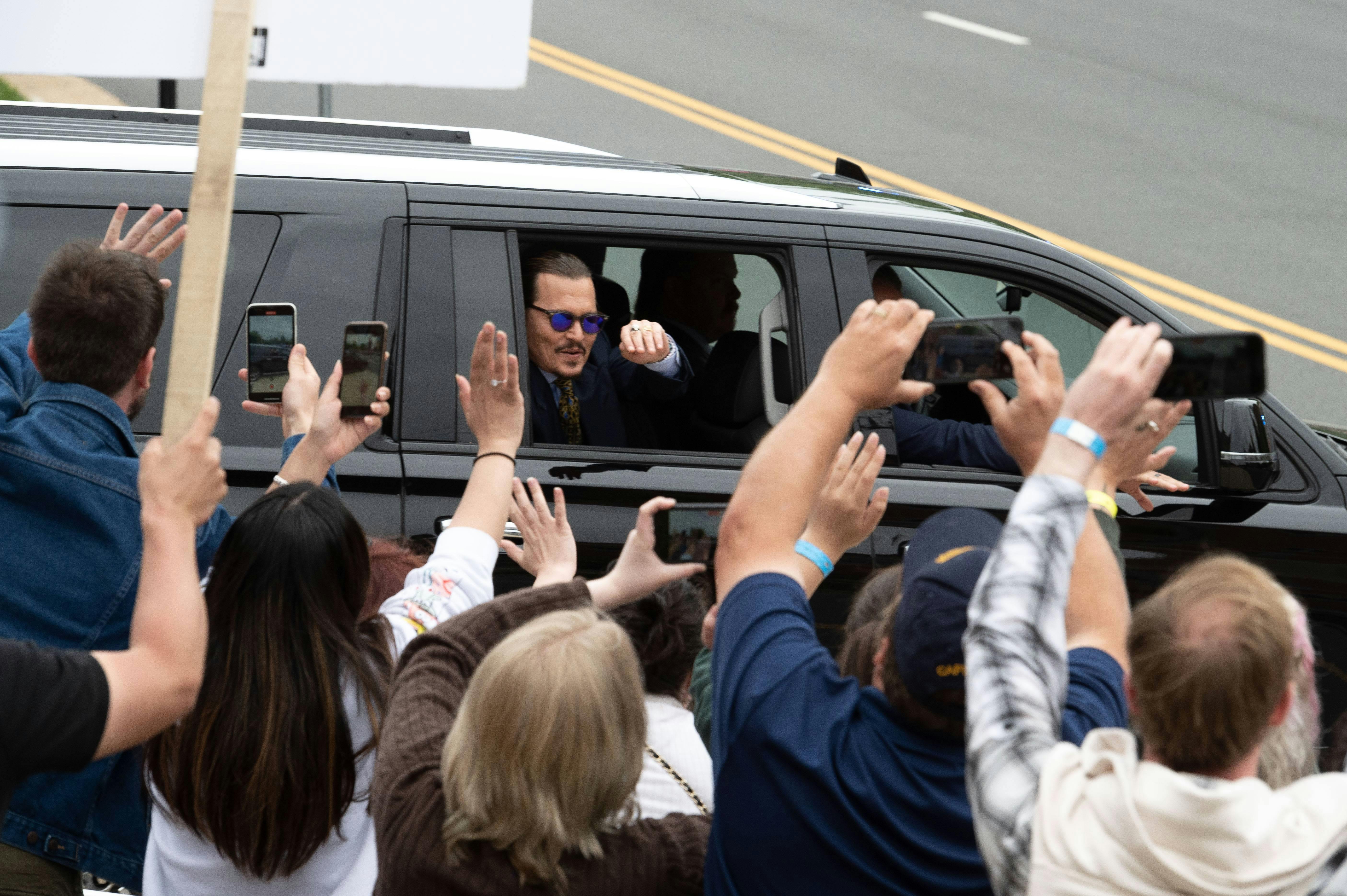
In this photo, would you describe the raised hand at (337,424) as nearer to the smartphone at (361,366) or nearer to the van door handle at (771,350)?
the smartphone at (361,366)

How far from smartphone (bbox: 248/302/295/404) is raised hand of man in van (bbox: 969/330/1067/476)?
1678 mm

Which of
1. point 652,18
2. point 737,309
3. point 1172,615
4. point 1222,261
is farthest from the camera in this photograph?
point 652,18

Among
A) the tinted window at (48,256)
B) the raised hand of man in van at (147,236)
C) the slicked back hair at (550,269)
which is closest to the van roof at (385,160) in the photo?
the tinted window at (48,256)

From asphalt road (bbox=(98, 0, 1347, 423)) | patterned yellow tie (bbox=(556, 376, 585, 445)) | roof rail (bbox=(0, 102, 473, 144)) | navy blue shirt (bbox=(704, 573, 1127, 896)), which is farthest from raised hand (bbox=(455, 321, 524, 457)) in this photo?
asphalt road (bbox=(98, 0, 1347, 423))

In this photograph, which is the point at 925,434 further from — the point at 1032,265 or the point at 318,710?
the point at 318,710

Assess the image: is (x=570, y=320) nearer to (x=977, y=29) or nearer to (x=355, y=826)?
(x=355, y=826)

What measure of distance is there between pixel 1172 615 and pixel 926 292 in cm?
359

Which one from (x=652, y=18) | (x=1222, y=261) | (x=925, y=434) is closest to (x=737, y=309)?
(x=925, y=434)

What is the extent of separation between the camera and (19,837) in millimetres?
2535

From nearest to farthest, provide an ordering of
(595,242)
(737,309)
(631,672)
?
(631,672) → (595,242) → (737,309)

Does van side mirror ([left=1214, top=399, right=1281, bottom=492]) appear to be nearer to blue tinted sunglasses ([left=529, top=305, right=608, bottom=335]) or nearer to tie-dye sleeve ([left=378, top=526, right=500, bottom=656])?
blue tinted sunglasses ([left=529, top=305, right=608, bottom=335])

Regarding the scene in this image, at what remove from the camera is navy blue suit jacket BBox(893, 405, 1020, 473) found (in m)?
3.90

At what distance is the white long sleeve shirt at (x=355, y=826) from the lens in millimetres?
2316

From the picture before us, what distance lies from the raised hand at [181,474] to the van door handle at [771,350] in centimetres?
228
